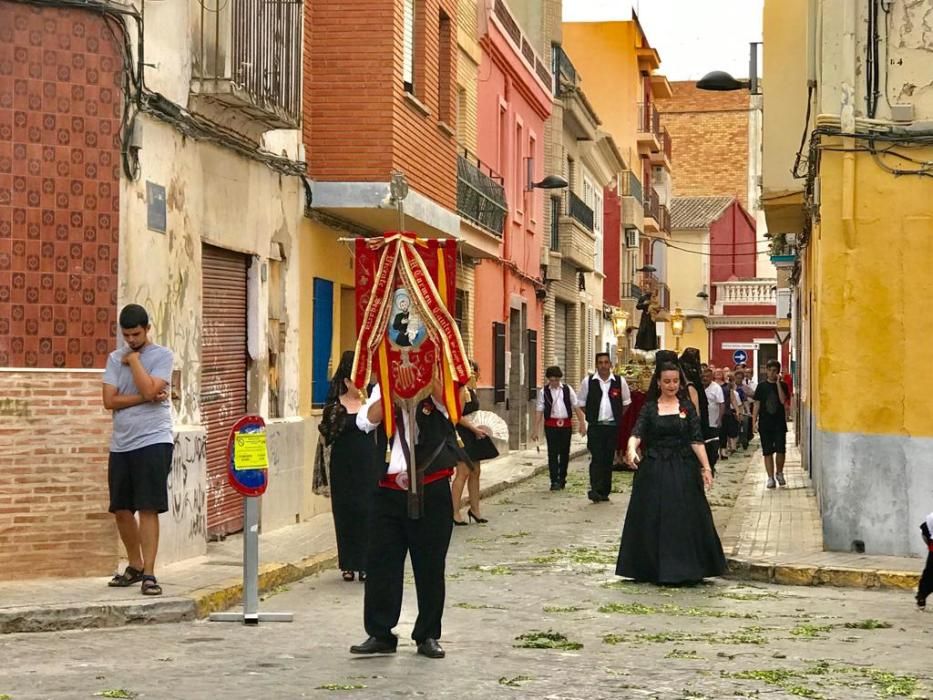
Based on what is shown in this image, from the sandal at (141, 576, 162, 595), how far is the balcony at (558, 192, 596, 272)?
95.1 feet

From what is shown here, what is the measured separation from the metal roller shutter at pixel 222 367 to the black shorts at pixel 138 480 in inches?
133

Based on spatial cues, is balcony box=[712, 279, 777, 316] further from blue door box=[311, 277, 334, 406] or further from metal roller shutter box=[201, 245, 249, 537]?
metal roller shutter box=[201, 245, 249, 537]

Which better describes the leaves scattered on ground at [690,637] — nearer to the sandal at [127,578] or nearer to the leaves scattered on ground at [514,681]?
the leaves scattered on ground at [514,681]

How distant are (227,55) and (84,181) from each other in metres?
2.45

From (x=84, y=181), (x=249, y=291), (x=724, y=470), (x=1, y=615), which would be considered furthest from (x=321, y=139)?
(x=724, y=470)

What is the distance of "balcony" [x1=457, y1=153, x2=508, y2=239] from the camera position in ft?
88.7

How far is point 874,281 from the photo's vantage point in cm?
1498

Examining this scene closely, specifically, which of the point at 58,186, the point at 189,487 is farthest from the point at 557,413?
the point at 58,186

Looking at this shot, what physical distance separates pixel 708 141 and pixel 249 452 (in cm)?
7809

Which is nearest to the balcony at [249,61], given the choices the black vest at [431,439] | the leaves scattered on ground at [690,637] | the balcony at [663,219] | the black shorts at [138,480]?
the black shorts at [138,480]

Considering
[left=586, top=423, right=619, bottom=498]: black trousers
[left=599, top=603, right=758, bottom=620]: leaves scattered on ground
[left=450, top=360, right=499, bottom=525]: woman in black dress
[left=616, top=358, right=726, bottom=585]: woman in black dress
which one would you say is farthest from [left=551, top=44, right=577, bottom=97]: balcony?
[left=599, top=603, right=758, bottom=620]: leaves scattered on ground

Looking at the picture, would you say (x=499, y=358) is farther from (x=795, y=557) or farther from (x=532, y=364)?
(x=795, y=557)

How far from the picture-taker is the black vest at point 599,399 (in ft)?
75.6

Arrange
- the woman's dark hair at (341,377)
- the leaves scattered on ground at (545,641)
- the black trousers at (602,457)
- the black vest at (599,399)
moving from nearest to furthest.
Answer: the leaves scattered on ground at (545,641) → the woman's dark hair at (341,377) → the black trousers at (602,457) → the black vest at (599,399)
